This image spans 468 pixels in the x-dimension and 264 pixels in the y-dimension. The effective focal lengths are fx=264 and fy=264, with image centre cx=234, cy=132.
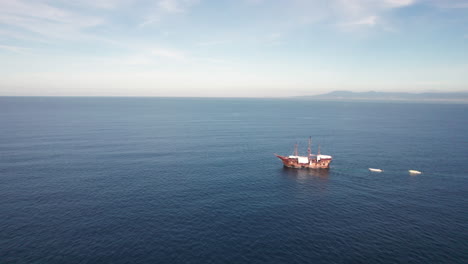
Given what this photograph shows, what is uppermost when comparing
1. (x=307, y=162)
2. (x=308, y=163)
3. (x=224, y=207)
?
(x=307, y=162)

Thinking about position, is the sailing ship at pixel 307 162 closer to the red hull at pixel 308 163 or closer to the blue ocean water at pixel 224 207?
the red hull at pixel 308 163

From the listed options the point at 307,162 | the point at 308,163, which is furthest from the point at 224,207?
the point at 308,163

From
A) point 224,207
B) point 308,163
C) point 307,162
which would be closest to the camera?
point 224,207

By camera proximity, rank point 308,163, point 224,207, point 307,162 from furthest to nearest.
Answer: point 308,163 → point 307,162 → point 224,207

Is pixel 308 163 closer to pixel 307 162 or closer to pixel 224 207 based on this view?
pixel 307 162

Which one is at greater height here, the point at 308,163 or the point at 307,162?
the point at 307,162

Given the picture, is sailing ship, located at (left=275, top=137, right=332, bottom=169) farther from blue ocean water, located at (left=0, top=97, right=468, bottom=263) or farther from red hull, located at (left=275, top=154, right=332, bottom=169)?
blue ocean water, located at (left=0, top=97, right=468, bottom=263)

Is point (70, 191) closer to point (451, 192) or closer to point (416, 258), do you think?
point (416, 258)

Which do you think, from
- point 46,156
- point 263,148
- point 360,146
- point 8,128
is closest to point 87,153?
point 46,156

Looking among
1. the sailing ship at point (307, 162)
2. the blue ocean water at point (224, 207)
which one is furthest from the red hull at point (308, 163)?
the blue ocean water at point (224, 207)

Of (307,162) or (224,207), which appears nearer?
(224,207)

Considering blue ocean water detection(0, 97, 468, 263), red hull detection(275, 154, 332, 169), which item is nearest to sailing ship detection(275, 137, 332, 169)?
red hull detection(275, 154, 332, 169)
